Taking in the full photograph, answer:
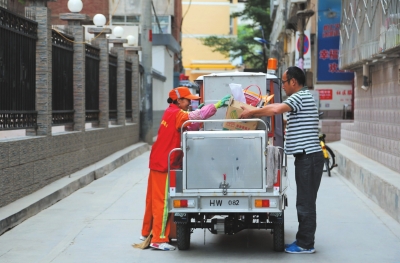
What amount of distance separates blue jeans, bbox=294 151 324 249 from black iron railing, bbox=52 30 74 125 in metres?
7.70

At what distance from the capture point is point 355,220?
12289 mm

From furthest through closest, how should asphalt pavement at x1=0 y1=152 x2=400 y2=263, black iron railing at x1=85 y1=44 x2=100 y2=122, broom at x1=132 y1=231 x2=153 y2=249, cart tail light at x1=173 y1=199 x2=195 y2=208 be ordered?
1. black iron railing at x1=85 y1=44 x2=100 y2=122
2. broom at x1=132 y1=231 x2=153 y2=249
3. asphalt pavement at x1=0 y1=152 x2=400 y2=263
4. cart tail light at x1=173 y1=199 x2=195 y2=208

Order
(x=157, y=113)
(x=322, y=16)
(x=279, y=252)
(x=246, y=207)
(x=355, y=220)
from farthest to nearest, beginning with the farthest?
(x=157, y=113) → (x=322, y=16) → (x=355, y=220) → (x=279, y=252) → (x=246, y=207)

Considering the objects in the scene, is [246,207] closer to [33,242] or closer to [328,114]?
[33,242]

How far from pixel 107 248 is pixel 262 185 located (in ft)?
7.21

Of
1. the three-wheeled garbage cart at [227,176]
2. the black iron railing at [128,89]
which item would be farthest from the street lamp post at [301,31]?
the three-wheeled garbage cart at [227,176]

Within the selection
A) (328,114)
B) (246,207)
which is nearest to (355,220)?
(246,207)

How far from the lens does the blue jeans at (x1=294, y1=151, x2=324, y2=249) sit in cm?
942

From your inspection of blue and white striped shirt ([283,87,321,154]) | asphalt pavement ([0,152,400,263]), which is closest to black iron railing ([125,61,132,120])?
asphalt pavement ([0,152,400,263])

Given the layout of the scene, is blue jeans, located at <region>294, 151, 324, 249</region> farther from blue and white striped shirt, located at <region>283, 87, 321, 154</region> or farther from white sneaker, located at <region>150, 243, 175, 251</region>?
white sneaker, located at <region>150, 243, 175, 251</region>

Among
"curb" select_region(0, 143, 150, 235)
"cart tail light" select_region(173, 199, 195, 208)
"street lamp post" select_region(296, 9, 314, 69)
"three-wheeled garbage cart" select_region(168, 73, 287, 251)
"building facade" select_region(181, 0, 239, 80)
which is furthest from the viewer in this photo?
"building facade" select_region(181, 0, 239, 80)

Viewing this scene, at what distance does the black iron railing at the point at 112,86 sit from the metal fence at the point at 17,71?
32.8 ft

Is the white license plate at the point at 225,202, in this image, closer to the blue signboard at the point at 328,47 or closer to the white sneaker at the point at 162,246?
the white sneaker at the point at 162,246

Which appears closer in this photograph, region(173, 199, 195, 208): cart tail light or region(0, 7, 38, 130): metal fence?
region(173, 199, 195, 208): cart tail light
